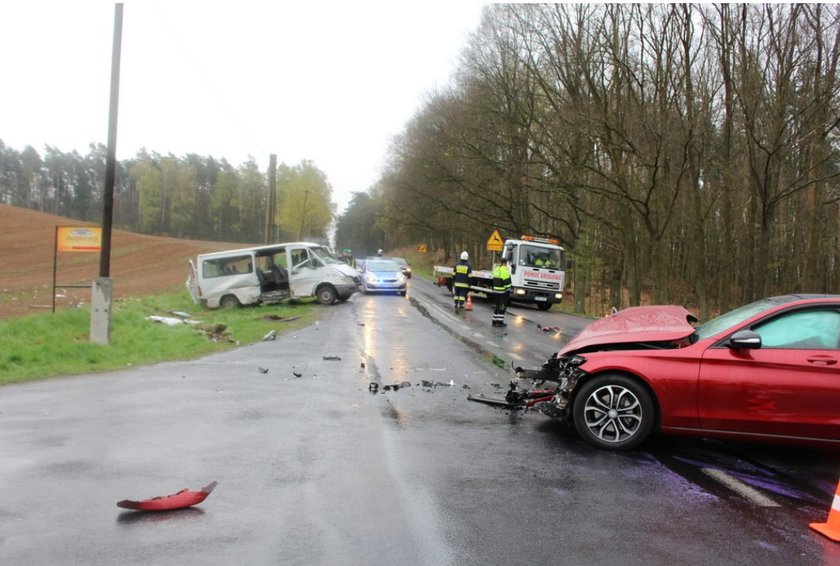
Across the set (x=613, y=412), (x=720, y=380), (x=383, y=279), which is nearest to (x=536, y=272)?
(x=383, y=279)

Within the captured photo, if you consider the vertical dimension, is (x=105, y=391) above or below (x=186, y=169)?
below

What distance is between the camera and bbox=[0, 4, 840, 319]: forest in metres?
17.2

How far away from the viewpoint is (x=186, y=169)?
11319 centimetres

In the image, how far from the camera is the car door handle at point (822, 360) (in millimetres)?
5129

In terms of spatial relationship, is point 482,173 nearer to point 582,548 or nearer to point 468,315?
point 468,315

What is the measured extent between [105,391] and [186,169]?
114366 mm

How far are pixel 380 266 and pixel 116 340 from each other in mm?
16876

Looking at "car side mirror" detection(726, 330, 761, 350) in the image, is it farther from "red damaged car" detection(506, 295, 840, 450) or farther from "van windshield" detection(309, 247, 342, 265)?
"van windshield" detection(309, 247, 342, 265)

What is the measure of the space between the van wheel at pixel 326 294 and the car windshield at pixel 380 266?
619 cm

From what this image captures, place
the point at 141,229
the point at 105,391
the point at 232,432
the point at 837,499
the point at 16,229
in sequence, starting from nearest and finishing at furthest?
the point at 837,499, the point at 232,432, the point at 105,391, the point at 16,229, the point at 141,229

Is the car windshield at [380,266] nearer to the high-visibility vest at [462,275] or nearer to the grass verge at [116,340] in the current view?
the high-visibility vest at [462,275]

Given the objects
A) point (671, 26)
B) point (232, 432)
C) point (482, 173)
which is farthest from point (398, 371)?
point (482, 173)

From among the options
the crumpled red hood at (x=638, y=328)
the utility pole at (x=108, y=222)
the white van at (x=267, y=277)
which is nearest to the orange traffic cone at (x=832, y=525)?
the crumpled red hood at (x=638, y=328)

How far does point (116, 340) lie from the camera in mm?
12680
